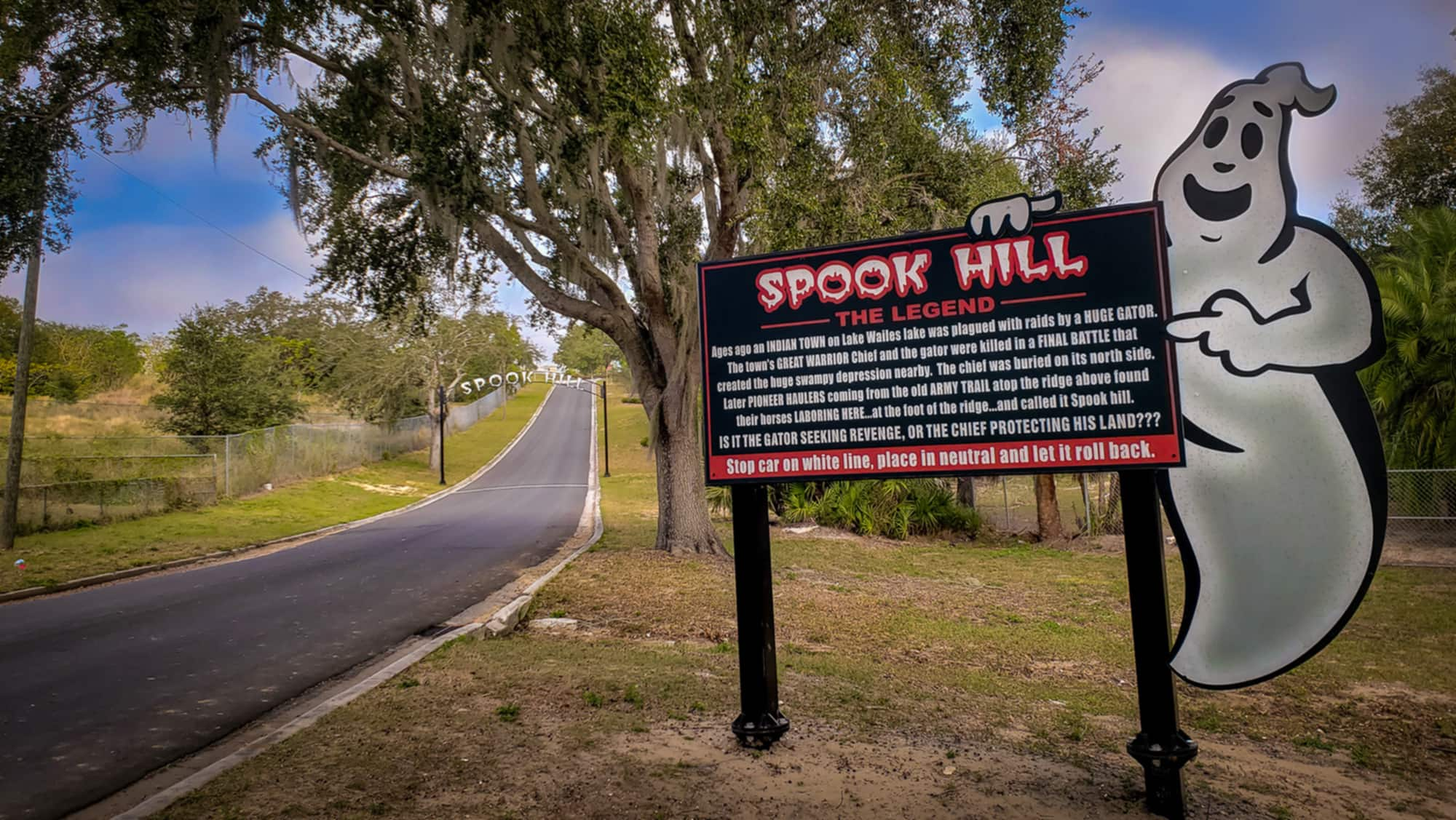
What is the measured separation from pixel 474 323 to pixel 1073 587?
135ft

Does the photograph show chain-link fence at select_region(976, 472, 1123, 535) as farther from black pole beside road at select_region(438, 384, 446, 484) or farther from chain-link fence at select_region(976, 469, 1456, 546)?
black pole beside road at select_region(438, 384, 446, 484)

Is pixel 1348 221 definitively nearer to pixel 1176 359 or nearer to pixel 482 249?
pixel 482 249

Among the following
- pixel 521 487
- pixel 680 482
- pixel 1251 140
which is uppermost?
pixel 1251 140

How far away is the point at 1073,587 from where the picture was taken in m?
12.7

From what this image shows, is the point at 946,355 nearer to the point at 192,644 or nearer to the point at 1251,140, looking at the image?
the point at 1251,140

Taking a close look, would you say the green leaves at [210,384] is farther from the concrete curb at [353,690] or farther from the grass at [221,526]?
the concrete curb at [353,690]

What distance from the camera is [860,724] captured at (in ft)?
19.5

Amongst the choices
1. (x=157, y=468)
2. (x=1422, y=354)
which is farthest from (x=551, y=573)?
(x=1422, y=354)

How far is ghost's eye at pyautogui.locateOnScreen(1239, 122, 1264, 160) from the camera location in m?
4.65

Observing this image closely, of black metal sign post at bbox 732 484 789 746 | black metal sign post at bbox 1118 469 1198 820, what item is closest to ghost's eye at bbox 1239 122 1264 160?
black metal sign post at bbox 1118 469 1198 820

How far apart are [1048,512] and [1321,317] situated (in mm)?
15511

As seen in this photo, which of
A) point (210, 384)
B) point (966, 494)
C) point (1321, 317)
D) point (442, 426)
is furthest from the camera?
point (442, 426)

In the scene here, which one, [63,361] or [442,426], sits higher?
[63,361]

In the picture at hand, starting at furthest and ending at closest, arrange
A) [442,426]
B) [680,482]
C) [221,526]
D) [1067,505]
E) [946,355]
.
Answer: [442,426], [1067,505], [221,526], [680,482], [946,355]
